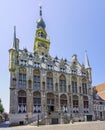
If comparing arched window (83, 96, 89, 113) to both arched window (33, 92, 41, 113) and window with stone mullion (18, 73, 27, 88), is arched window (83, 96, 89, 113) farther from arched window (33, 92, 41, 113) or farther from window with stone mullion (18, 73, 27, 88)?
window with stone mullion (18, 73, 27, 88)

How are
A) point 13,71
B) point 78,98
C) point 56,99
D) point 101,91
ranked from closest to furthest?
point 13,71 → point 56,99 → point 78,98 → point 101,91

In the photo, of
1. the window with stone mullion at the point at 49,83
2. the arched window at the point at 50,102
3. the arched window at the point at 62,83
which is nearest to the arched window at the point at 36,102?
the arched window at the point at 50,102

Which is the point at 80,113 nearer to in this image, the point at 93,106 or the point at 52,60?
the point at 93,106

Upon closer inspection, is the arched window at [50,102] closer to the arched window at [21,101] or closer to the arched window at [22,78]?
the arched window at [21,101]

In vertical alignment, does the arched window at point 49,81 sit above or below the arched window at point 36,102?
above

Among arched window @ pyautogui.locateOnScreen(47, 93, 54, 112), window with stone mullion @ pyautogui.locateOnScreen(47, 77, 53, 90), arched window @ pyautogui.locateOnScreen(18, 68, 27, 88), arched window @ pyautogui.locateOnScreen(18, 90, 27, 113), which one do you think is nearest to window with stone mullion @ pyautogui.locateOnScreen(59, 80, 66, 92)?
window with stone mullion @ pyautogui.locateOnScreen(47, 77, 53, 90)

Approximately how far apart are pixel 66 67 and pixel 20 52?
11.8m

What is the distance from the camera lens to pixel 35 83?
38.4m

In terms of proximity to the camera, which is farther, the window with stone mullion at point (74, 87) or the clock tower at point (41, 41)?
the clock tower at point (41, 41)

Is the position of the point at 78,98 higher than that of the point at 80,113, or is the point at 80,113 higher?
the point at 78,98

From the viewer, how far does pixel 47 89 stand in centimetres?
3906

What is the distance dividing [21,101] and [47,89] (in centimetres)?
642

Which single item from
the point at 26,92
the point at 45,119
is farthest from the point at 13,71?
the point at 45,119

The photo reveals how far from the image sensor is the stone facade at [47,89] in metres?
35.2
